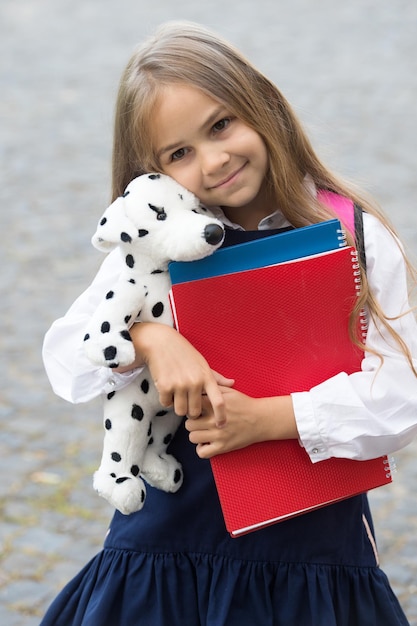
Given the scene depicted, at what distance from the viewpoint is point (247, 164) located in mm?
1902

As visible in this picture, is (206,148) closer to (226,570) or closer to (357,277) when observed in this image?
(357,277)

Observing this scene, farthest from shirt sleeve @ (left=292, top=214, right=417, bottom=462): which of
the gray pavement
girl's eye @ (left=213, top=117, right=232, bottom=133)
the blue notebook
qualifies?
the gray pavement

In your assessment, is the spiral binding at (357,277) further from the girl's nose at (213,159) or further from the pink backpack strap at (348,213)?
the girl's nose at (213,159)

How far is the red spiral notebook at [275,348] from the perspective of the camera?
181 centimetres

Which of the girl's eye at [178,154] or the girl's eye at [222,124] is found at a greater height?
the girl's eye at [222,124]

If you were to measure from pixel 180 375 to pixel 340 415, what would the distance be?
287 mm

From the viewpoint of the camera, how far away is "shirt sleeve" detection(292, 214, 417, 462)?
5.94 feet

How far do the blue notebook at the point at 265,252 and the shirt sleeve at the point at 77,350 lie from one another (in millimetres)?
283

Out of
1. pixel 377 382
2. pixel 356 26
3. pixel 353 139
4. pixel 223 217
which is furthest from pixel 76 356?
pixel 356 26

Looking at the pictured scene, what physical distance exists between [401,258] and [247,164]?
0.33m

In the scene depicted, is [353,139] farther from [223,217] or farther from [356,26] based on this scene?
[223,217]

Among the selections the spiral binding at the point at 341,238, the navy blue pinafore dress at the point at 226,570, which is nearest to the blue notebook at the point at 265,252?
the spiral binding at the point at 341,238

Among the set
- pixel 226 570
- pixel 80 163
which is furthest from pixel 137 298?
pixel 80 163

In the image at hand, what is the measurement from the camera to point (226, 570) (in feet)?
6.68
